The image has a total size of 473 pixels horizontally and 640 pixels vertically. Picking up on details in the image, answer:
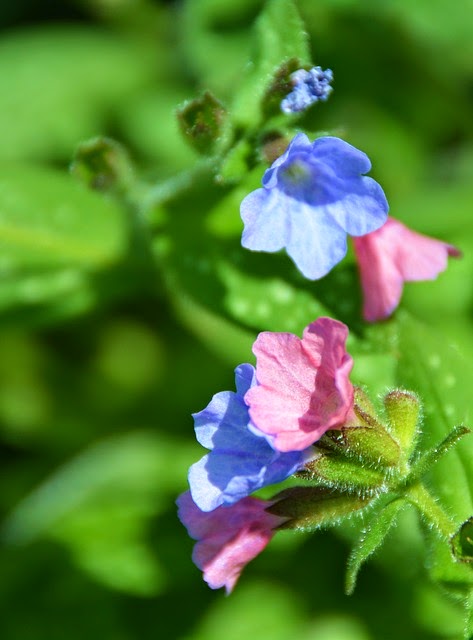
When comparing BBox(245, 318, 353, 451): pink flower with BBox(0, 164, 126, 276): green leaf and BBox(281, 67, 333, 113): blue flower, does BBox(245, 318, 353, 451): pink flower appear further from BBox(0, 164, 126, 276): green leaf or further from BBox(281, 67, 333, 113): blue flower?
BBox(0, 164, 126, 276): green leaf

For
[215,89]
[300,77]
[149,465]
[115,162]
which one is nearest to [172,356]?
[149,465]

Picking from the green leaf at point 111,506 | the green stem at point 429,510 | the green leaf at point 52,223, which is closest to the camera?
the green stem at point 429,510

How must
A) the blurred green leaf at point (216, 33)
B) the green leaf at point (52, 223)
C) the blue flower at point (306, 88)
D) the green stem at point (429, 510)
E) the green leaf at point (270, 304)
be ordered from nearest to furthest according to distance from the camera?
the green stem at point (429, 510) < the blue flower at point (306, 88) < the green leaf at point (270, 304) < the green leaf at point (52, 223) < the blurred green leaf at point (216, 33)

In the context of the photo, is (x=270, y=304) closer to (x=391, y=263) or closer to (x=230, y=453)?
(x=391, y=263)

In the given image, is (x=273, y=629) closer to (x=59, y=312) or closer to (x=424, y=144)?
(x=59, y=312)

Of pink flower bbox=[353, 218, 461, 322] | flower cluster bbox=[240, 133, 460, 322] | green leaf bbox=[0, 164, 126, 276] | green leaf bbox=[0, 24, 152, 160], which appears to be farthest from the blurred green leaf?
flower cluster bbox=[240, 133, 460, 322]

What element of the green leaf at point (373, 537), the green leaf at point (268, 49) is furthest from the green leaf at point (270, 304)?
the green leaf at point (373, 537)

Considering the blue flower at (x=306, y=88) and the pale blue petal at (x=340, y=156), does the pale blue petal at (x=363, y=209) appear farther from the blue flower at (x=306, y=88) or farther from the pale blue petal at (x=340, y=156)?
the blue flower at (x=306, y=88)
